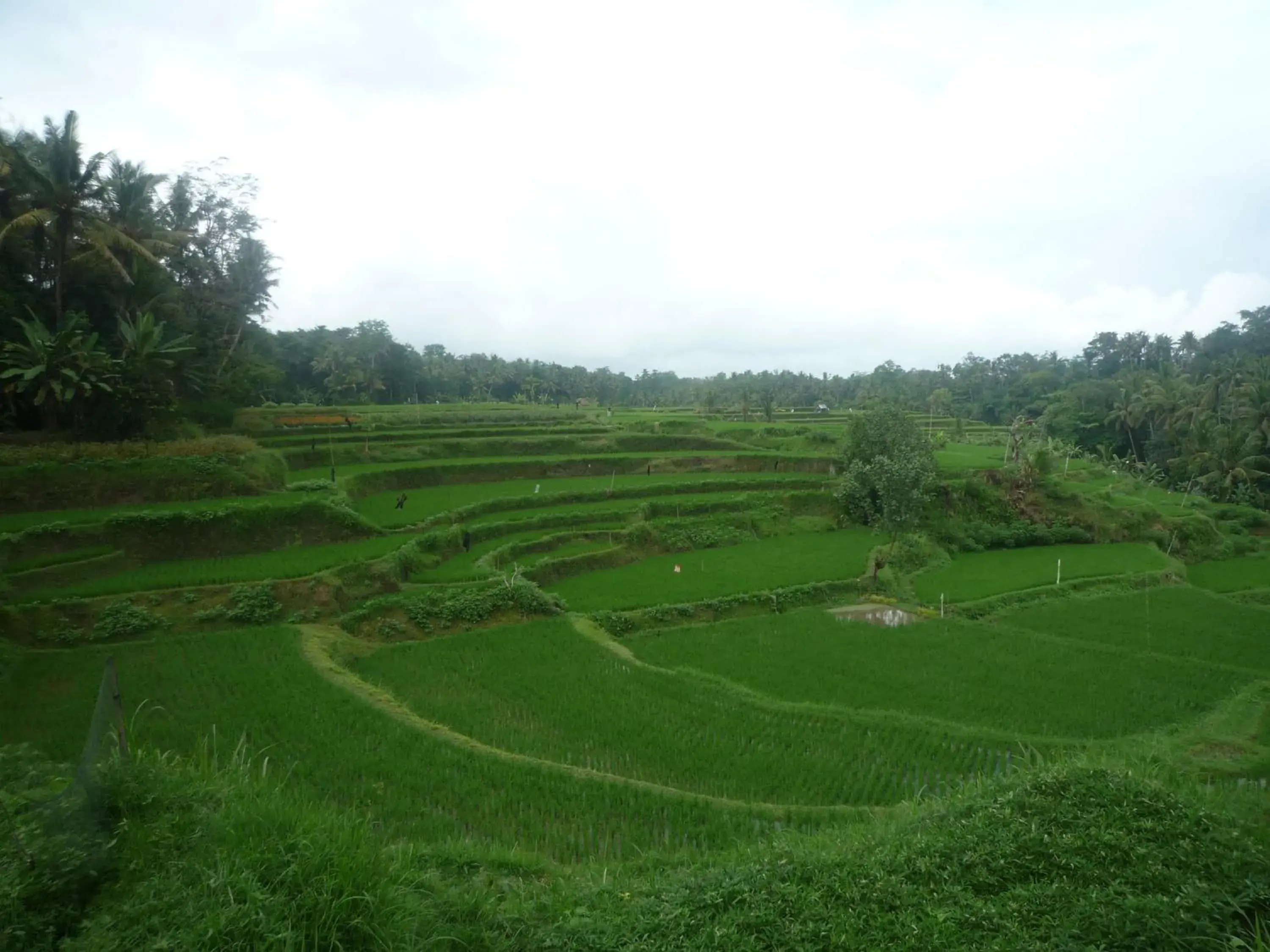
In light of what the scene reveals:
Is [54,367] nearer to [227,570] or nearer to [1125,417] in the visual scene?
[227,570]

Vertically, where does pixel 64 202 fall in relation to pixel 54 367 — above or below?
above

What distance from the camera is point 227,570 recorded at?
13.6m

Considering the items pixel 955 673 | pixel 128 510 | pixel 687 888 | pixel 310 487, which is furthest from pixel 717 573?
pixel 687 888

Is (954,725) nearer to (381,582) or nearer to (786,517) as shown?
(381,582)

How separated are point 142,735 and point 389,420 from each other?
21.5 meters

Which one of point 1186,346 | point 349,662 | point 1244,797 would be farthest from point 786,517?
point 1186,346

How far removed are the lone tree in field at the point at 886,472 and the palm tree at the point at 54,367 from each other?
19.9 m

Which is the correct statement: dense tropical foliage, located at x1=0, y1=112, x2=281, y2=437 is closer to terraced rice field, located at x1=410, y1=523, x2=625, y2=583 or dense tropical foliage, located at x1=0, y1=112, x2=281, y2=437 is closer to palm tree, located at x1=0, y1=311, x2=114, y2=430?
palm tree, located at x1=0, y1=311, x2=114, y2=430

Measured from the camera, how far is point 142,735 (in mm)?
8406

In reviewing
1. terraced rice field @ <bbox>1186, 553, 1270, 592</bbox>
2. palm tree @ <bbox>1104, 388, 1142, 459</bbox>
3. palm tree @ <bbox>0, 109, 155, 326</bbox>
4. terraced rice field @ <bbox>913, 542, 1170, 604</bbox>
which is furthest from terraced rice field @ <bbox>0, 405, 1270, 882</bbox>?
palm tree @ <bbox>1104, 388, 1142, 459</bbox>

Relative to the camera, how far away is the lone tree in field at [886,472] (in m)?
21.6

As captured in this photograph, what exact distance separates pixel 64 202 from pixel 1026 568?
2670 centimetres

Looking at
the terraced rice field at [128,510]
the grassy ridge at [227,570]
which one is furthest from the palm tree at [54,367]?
the grassy ridge at [227,570]

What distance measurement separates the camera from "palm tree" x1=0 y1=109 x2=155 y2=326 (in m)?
17.6
